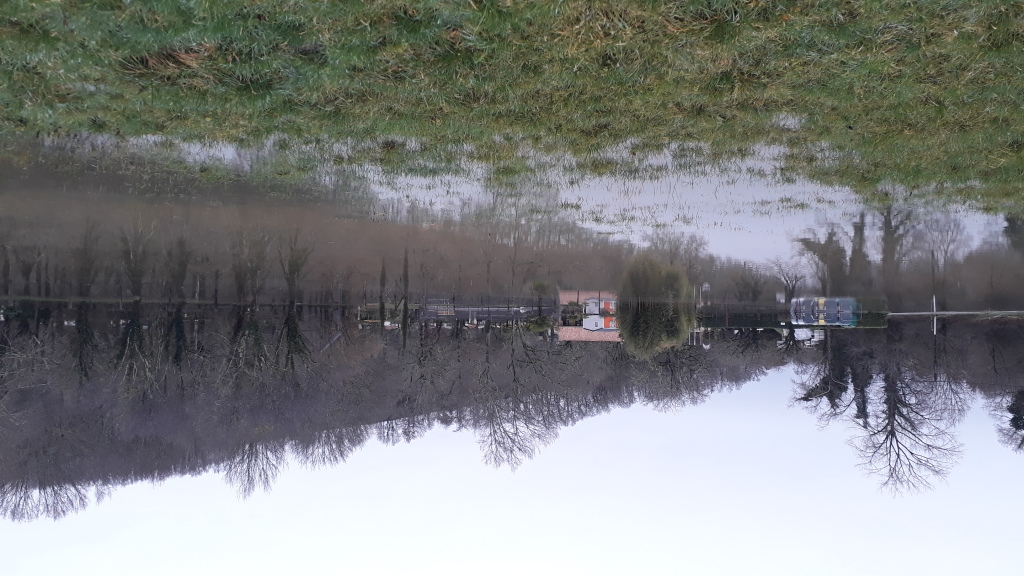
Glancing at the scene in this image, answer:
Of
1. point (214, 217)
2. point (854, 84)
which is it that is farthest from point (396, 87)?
point (854, 84)

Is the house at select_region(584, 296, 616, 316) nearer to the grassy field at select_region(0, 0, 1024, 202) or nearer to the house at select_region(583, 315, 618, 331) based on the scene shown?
the house at select_region(583, 315, 618, 331)

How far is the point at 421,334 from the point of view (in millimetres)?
9844

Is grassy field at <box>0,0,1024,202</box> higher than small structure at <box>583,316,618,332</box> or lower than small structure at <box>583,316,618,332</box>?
higher

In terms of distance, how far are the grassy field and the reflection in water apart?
1807 mm

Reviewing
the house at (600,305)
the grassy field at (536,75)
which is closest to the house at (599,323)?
the house at (600,305)

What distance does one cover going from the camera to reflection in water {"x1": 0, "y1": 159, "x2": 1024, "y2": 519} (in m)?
8.88

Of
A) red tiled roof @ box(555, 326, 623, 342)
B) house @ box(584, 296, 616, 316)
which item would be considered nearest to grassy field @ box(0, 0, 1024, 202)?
house @ box(584, 296, 616, 316)

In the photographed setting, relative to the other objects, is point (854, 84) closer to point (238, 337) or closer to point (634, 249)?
point (634, 249)

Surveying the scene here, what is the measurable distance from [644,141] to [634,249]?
213 centimetres

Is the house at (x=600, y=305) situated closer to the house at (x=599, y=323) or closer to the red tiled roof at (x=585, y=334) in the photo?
the house at (x=599, y=323)

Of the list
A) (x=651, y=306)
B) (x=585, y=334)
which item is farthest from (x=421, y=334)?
(x=651, y=306)

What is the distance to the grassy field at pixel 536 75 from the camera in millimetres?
5406

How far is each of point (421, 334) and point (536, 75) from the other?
542cm

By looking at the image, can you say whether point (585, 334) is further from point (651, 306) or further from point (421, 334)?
point (421, 334)
